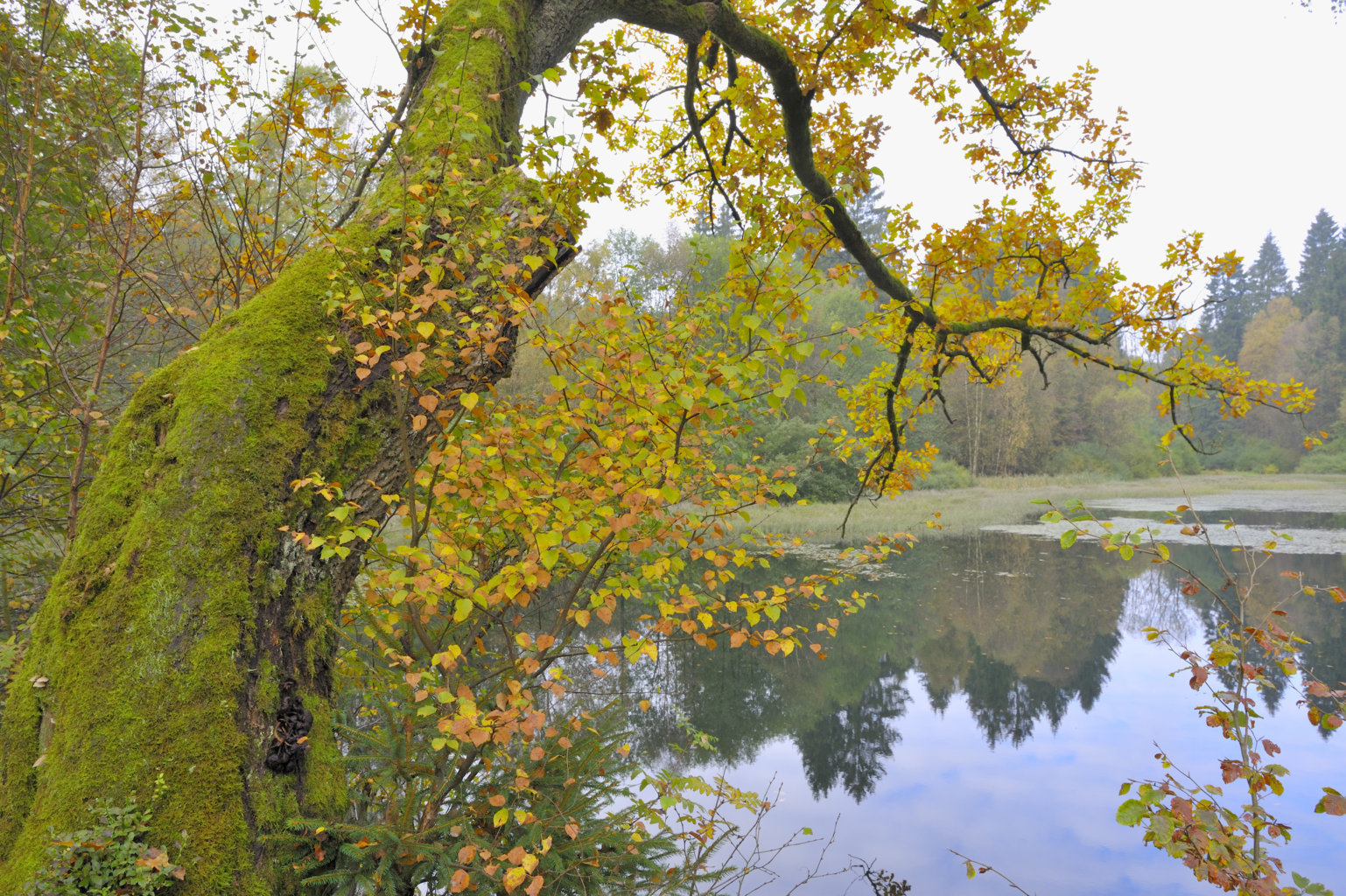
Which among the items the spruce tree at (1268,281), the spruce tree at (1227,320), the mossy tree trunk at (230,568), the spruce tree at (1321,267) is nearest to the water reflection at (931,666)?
the mossy tree trunk at (230,568)

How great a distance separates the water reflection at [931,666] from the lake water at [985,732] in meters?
0.03

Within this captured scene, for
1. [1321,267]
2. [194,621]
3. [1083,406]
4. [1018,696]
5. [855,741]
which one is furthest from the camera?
[1321,267]

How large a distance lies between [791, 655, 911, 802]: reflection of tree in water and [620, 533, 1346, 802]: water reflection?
0.01m

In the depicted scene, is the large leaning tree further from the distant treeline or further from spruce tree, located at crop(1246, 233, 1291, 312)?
spruce tree, located at crop(1246, 233, 1291, 312)

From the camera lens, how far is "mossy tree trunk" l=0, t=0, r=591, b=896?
1663 millimetres

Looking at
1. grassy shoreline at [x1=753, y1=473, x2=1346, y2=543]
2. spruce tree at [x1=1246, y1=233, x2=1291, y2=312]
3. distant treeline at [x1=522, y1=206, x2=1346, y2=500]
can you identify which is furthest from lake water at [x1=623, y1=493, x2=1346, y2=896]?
spruce tree at [x1=1246, y1=233, x2=1291, y2=312]

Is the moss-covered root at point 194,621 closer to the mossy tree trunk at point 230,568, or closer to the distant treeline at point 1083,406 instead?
the mossy tree trunk at point 230,568

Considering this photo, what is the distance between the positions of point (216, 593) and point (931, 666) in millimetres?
7763

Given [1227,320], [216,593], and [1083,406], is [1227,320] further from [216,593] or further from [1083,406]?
[216,593]

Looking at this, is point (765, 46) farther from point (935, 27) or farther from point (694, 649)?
point (694, 649)

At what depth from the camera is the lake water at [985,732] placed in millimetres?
4824

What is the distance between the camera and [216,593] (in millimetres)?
1828

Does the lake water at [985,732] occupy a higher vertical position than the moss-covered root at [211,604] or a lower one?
lower

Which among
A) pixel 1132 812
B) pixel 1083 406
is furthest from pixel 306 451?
pixel 1083 406
